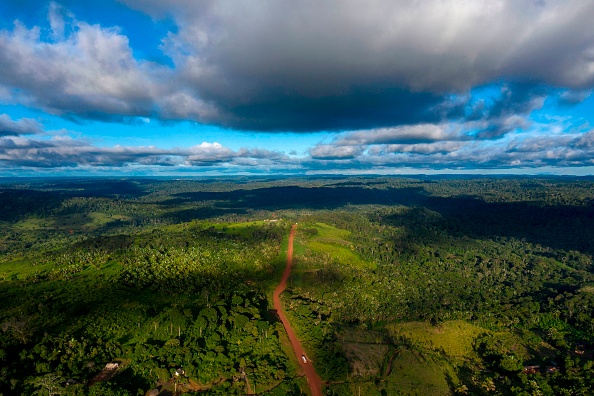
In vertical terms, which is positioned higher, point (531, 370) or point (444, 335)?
point (531, 370)

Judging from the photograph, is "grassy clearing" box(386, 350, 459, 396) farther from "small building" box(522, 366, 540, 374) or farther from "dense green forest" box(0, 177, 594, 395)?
"small building" box(522, 366, 540, 374)

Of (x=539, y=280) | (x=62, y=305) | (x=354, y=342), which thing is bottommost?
(x=539, y=280)

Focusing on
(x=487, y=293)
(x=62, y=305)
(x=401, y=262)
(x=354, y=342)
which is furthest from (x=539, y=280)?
(x=62, y=305)

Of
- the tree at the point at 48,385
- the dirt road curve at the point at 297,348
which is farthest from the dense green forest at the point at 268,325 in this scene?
the dirt road curve at the point at 297,348

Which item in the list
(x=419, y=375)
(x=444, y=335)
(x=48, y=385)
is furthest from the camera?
(x=444, y=335)

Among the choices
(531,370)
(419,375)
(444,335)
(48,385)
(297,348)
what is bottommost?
(444,335)

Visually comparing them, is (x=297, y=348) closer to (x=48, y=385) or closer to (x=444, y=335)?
(x=48, y=385)

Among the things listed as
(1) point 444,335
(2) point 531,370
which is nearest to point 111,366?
(1) point 444,335

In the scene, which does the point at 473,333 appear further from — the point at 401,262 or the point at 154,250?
the point at 154,250

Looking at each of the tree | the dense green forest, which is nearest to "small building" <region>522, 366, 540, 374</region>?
the dense green forest

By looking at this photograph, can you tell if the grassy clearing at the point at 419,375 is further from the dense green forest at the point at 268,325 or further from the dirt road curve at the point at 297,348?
the dirt road curve at the point at 297,348
